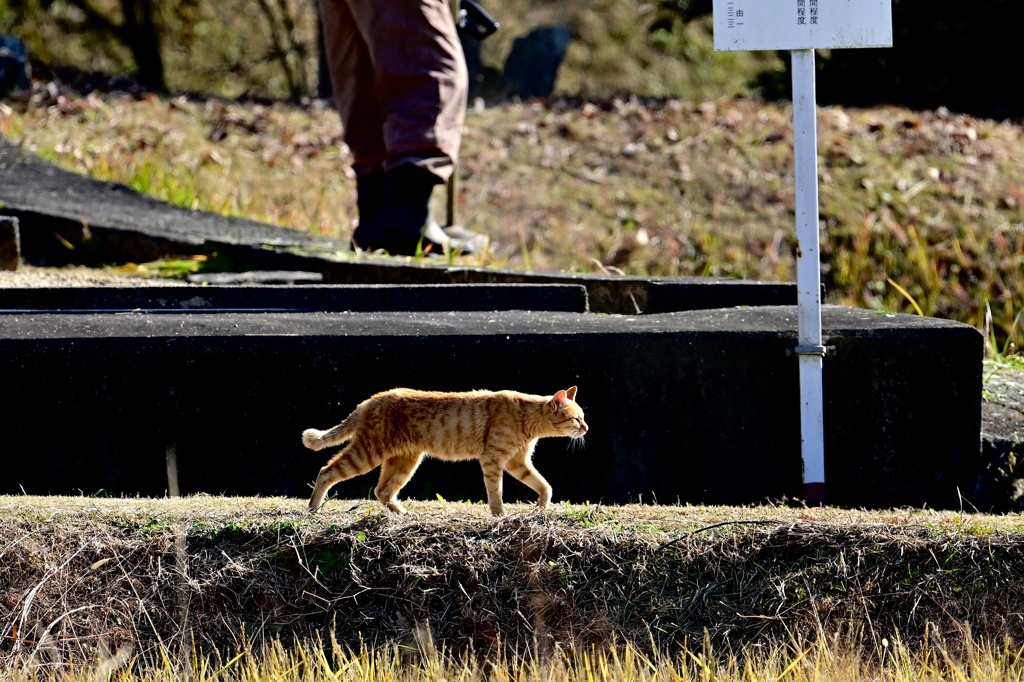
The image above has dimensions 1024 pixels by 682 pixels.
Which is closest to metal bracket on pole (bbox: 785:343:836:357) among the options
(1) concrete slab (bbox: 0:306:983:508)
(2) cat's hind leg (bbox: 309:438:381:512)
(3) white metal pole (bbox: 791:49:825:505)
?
(3) white metal pole (bbox: 791:49:825:505)

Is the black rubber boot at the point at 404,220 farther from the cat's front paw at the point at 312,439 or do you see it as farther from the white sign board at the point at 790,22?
the cat's front paw at the point at 312,439

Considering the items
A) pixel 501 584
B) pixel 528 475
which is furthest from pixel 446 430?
pixel 501 584

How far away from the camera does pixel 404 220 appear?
22.4 ft

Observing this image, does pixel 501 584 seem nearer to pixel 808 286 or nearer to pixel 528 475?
pixel 528 475

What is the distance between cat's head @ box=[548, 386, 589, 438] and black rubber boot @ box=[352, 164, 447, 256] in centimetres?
320

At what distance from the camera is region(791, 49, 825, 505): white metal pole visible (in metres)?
4.17

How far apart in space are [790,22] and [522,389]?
142cm

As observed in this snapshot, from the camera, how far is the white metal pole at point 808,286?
417 centimetres

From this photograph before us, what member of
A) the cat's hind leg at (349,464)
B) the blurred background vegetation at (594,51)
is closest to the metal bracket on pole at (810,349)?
the cat's hind leg at (349,464)

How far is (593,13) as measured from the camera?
19953mm

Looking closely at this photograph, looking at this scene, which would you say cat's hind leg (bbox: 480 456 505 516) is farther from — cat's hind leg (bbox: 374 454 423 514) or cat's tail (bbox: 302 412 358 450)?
cat's tail (bbox: 302 412 358 450)

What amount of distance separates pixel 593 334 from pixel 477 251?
125 inches

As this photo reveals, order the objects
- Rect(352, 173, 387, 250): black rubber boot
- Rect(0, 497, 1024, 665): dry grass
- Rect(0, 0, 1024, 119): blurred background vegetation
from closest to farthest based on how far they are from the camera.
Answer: Rect(0, 497, 1024, 665): dry grass
Rect(352, 173, 387, 250): black rubber boot
Rect(0, 0, 1024, 119): blurred background vegetation

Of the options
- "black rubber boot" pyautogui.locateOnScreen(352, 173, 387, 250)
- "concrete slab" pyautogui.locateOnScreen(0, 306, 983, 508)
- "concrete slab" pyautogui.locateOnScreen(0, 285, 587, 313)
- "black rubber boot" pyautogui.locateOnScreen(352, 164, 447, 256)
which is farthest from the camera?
"black rubber boot" pyautogui.locateOnScreen(352, 173, 387, 250)
